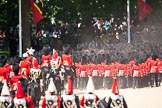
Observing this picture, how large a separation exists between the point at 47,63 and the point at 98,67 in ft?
13.6

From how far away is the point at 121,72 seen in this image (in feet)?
95.5

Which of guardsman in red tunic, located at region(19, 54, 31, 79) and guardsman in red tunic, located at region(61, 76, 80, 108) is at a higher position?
guardsman in red tunic, located at region(19, 54, 31, 79)

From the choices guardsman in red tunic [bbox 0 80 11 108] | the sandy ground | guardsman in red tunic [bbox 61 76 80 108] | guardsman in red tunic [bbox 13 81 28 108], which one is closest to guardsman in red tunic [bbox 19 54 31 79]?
the sandy ground

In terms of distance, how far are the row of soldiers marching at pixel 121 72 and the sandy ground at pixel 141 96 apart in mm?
486

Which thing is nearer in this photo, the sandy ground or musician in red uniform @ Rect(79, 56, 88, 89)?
the sandy ground

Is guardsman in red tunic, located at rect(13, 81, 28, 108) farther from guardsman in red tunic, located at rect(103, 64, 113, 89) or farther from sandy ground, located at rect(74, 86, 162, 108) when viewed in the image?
guardsman in red tunic, located at rect(103, 64, 113, 89)

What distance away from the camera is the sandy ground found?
937 inches

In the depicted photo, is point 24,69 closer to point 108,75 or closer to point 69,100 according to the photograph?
point 69,100

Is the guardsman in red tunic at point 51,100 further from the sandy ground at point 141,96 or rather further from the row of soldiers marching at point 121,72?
the row of soldiers marching at point 121,72

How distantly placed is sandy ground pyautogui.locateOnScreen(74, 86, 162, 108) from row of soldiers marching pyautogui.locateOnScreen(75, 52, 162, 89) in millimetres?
486

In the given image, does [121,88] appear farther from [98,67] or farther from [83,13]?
[83,13]

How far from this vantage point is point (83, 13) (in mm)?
48969

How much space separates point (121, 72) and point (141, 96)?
2974 mm

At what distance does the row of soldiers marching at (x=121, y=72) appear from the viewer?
29031 mm
